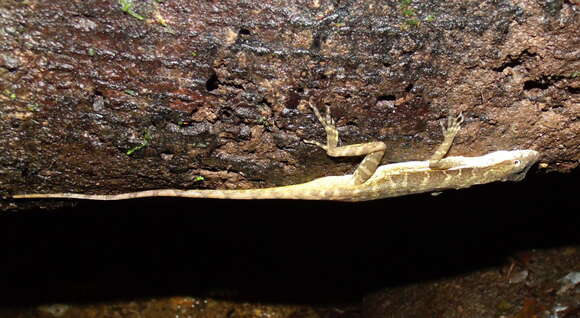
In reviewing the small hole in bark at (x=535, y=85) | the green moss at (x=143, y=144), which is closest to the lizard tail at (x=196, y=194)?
the green moss at (x=143, y=144)

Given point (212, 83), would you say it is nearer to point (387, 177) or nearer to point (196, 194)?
point (196, 194)

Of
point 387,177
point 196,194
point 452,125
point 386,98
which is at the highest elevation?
point 386,98

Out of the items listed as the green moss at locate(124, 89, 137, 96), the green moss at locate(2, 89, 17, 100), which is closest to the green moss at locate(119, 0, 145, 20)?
the green moss at locate(124, 89, 137, 96)

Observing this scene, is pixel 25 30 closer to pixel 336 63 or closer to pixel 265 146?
pixel 265 146

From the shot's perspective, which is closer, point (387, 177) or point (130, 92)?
point (130, 92)

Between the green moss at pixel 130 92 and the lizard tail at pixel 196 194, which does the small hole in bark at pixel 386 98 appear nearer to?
the lizard tail at pixel 196 194

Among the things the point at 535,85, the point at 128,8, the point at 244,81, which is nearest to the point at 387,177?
the point at 535,85
